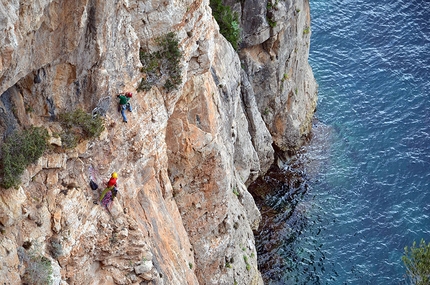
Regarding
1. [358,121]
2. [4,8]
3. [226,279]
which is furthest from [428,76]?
[4,8]

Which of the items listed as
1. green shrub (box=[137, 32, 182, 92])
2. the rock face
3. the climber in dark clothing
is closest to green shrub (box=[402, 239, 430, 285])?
the rock face

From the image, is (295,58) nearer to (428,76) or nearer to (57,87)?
(428,76)

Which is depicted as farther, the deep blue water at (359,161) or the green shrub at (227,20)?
the deep blue water at (359,161)

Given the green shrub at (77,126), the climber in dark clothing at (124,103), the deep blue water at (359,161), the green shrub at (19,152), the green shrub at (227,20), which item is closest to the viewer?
the green shrub at (19,152)

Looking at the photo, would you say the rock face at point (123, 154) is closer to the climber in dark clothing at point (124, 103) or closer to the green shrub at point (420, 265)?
the climber in dark clothing at point (124, 103)

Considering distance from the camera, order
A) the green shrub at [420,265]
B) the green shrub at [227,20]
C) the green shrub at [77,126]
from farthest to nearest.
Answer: the green shrub at [227,20] < the green shrub at [420,265] < the green shrub at [77,126]

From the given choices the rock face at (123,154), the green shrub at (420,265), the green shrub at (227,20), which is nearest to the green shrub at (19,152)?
the rock face at (123,154)

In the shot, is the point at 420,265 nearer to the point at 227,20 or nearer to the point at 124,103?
the point at 227,20
